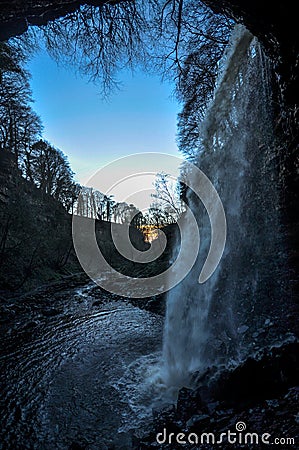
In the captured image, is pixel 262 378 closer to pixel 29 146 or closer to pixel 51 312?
pixel 51 312

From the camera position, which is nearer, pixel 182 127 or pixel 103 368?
pixel 103 368

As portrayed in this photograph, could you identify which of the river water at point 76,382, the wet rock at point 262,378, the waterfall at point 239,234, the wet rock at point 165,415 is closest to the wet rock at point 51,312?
the river water at point 76,382

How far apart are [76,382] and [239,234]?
4.24m

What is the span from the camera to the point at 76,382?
471cm

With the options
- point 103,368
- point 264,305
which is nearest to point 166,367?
point 103,368

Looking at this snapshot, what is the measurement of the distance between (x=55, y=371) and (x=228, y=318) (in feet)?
11.9

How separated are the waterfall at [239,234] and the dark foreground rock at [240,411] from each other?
0.49 metres

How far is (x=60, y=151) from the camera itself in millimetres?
29484

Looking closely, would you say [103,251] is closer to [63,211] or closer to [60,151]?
[63,211]

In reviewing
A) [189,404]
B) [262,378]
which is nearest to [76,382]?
[189,404]

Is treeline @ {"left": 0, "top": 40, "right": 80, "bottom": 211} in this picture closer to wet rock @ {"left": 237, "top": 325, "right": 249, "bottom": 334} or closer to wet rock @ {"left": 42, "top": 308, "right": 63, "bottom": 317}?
wet rock @ {"left": 42, "top": 308, "right": 63, "bottom": 317}

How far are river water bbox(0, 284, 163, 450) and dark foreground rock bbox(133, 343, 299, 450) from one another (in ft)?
2.26

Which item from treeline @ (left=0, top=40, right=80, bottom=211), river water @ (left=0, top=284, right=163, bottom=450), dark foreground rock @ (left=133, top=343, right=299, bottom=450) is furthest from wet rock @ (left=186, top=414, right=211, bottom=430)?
treeline @ (left=0, top=40, right=80, bottom=211)

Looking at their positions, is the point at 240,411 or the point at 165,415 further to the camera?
the point at 165,415
